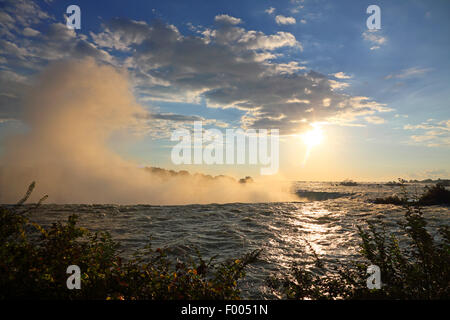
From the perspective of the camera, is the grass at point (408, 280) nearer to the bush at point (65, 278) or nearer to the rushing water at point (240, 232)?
the rushing water at point (240, 232)

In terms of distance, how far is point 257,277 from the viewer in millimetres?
5152

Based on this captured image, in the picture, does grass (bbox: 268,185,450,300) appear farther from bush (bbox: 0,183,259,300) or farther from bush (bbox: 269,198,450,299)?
bush (bbox: 0,183,259,300)

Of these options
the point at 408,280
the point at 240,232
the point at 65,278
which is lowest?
the point at 240,232

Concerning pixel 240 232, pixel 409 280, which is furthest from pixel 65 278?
pixel 240 232

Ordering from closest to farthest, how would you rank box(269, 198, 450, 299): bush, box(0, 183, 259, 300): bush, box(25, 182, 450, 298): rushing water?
box(0, 183, 259, 300): bush
box(269, 198, 450, 299): bush
box(25, 182, 450, 298): rushing water

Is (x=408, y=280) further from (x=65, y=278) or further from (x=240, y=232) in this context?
(x=240, y=232)

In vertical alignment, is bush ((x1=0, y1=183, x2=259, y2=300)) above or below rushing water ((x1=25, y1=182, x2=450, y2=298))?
above

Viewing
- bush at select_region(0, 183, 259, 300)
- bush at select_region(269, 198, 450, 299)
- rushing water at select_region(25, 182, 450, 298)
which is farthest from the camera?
rushing water at select_region(25, 182, 450, 298)

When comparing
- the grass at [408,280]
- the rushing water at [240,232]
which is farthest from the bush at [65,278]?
the rushing water at [240,232]

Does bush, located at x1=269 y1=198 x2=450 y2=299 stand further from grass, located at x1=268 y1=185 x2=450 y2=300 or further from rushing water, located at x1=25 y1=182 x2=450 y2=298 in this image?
rushing water, located at x1=25 y1=182 x2=450 y2=298

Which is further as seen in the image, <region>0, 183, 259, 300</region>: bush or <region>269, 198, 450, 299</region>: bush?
<region>269, 198, 450, 299</region>: bush

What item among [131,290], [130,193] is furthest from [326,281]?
[130,193]

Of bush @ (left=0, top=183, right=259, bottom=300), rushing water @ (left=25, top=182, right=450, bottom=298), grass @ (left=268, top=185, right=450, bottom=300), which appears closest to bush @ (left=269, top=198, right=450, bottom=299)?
grass @ (left=268, top=185, right=450, bottom=300)

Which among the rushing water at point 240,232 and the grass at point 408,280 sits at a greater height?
the grass at point 408,280
